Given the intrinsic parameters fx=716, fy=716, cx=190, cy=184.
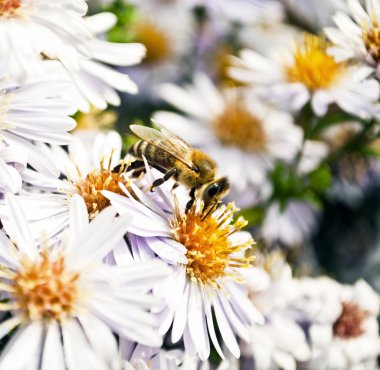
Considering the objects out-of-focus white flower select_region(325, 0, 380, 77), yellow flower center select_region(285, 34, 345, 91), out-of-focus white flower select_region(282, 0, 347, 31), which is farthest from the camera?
out-of-focus white flower select_region(282, 0, 347, 31)

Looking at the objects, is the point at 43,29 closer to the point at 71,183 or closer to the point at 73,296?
the point at 71,183

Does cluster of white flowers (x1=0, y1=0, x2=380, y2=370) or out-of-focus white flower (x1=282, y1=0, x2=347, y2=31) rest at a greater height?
cluster of white flowers (x1=0, y1=0, x2=380, y2=370)

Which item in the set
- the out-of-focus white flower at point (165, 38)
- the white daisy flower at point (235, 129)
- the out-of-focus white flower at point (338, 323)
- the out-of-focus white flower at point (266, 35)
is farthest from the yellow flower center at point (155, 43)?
the out-of-focus white flower at point (338, 323)

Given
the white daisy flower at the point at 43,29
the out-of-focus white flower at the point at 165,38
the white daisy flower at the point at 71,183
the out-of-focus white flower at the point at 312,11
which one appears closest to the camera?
the white daisy flower at the point at 43,29

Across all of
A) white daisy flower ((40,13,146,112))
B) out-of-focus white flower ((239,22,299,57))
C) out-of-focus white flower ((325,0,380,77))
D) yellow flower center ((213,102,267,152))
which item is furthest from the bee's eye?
out-of-focus white flower ((239,22,299,57))

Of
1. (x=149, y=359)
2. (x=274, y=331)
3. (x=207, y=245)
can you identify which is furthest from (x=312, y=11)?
(x=149, y=359)

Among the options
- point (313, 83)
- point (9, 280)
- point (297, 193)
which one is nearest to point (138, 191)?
point (9, 280)

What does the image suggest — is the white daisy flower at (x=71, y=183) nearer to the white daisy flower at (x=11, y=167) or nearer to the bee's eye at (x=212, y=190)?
the white daisy flower at (x=11, y=167)

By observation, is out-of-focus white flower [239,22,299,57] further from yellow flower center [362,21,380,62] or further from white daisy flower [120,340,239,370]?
white daisy flower [120,340,239,370]
